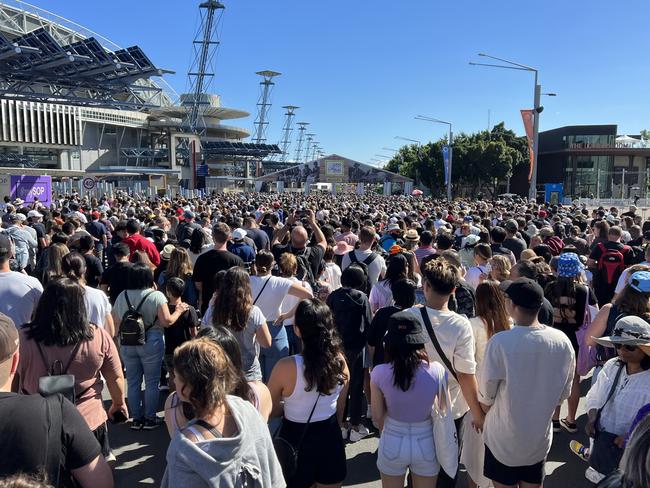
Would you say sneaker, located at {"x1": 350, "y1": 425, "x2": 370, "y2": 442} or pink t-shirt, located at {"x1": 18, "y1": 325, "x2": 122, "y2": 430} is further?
sneaker, located at {"x1": 350, "y1": 425, "x2": 370, "y2": 442}

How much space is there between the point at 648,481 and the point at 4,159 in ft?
207

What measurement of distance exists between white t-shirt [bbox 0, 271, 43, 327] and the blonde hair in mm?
4695

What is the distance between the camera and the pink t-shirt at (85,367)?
10.2ft

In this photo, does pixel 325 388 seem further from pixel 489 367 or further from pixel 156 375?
pixel 156 375

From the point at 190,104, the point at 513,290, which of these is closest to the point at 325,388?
the point at 513,290

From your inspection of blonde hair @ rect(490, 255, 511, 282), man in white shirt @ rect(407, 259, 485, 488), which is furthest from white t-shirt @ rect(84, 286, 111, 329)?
blonde hair @ rect(490, 255, 511, 282)

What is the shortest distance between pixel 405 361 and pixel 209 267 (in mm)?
3830

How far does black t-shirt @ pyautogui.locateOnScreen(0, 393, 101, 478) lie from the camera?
6.20ft

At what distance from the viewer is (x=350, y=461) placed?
4594 mm

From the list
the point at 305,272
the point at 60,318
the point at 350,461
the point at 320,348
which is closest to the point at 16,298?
the point at 60,318

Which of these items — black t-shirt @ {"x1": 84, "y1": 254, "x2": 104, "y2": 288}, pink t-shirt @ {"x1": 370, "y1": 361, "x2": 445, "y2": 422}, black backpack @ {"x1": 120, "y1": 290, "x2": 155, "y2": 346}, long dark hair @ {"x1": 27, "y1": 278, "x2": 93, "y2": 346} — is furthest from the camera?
black t-shirt @ {"x1": 84, "y1": 254, "x2": 104, "y2": 288}

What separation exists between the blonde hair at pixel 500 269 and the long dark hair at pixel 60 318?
13.6 ft

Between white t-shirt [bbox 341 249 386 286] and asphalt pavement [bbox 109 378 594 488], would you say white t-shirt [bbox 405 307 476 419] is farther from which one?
white t-shirt [bbox 341 249 386 286]

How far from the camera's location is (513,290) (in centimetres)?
319
